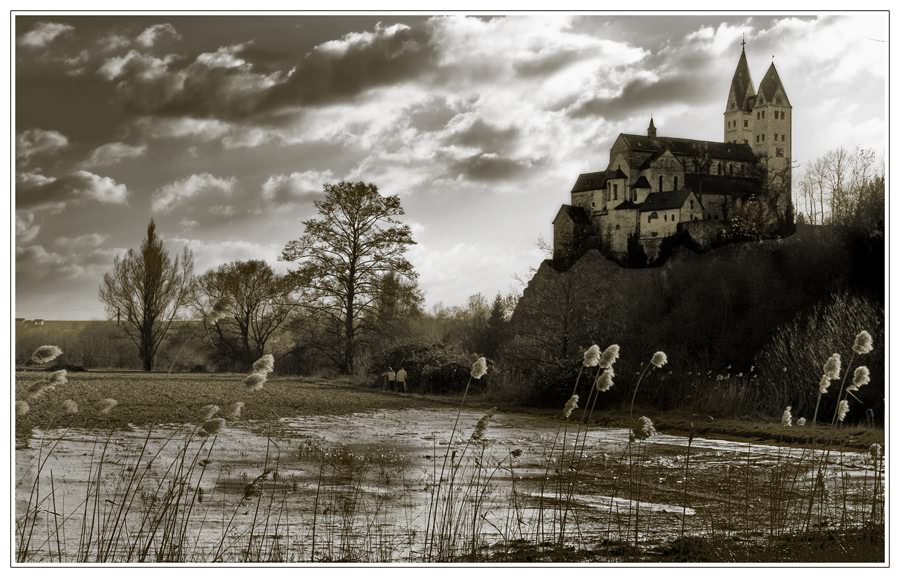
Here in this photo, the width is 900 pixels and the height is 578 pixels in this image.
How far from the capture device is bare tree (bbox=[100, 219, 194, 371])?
719 inches

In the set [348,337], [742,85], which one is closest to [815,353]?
[742,85]

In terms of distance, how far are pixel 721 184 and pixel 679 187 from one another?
1.62 metres

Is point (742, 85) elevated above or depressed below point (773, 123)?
above

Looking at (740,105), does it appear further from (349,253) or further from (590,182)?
(349,253)

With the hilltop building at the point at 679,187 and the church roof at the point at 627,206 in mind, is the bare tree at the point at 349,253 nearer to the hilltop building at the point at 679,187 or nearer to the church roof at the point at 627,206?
the hilltop building at the point at 679,187

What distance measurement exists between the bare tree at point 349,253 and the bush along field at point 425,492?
9743 mm

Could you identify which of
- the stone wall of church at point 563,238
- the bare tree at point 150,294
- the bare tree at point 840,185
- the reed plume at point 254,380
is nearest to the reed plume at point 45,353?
the reed plume at point 254,380

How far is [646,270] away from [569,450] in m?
11.0

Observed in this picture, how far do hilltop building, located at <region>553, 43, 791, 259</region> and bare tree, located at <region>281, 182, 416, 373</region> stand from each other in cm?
486

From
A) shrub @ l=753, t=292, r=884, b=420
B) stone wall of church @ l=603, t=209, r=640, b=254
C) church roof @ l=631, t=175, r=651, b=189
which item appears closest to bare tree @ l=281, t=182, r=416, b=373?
stone wall of church @ l=603, t=209, r=640, b=254

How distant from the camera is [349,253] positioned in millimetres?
25734

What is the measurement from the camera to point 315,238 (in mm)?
25359

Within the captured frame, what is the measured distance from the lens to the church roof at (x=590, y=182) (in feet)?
78.2

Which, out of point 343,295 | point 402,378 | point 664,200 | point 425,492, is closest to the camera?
point 425,492
